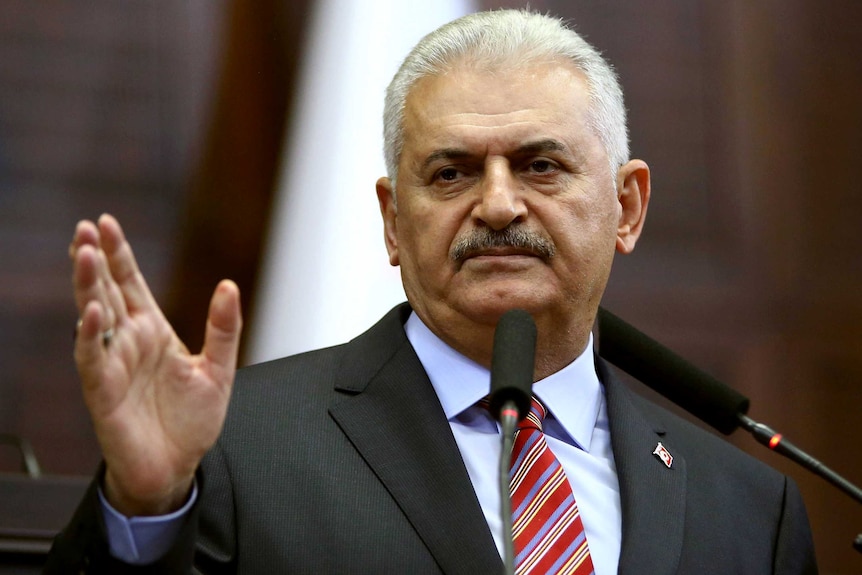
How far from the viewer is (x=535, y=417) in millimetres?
1991

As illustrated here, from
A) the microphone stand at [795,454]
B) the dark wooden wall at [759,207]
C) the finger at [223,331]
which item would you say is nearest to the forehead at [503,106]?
the microphone stand at [795,454]

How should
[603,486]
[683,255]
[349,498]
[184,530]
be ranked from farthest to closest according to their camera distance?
[683,255] < [603,486] < [349,498] < [184,530]

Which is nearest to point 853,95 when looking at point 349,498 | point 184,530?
point 349,498

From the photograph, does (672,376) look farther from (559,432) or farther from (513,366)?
(513,366)

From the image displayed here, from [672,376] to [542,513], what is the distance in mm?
308

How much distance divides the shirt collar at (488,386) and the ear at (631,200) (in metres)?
0.28

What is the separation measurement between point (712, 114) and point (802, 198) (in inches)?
13.1

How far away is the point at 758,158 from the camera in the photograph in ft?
10.3

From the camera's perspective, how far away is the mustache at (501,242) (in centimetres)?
199

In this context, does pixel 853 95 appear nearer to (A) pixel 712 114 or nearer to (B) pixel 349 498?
(A) pixel 712 114

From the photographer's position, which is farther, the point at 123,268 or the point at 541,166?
the point at 541,166

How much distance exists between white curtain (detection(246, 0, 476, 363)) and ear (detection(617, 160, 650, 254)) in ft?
2.59

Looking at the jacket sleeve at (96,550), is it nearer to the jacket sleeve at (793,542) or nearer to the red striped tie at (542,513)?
the red striped tie at (542,513)

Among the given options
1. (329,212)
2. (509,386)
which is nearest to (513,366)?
(509,386)
